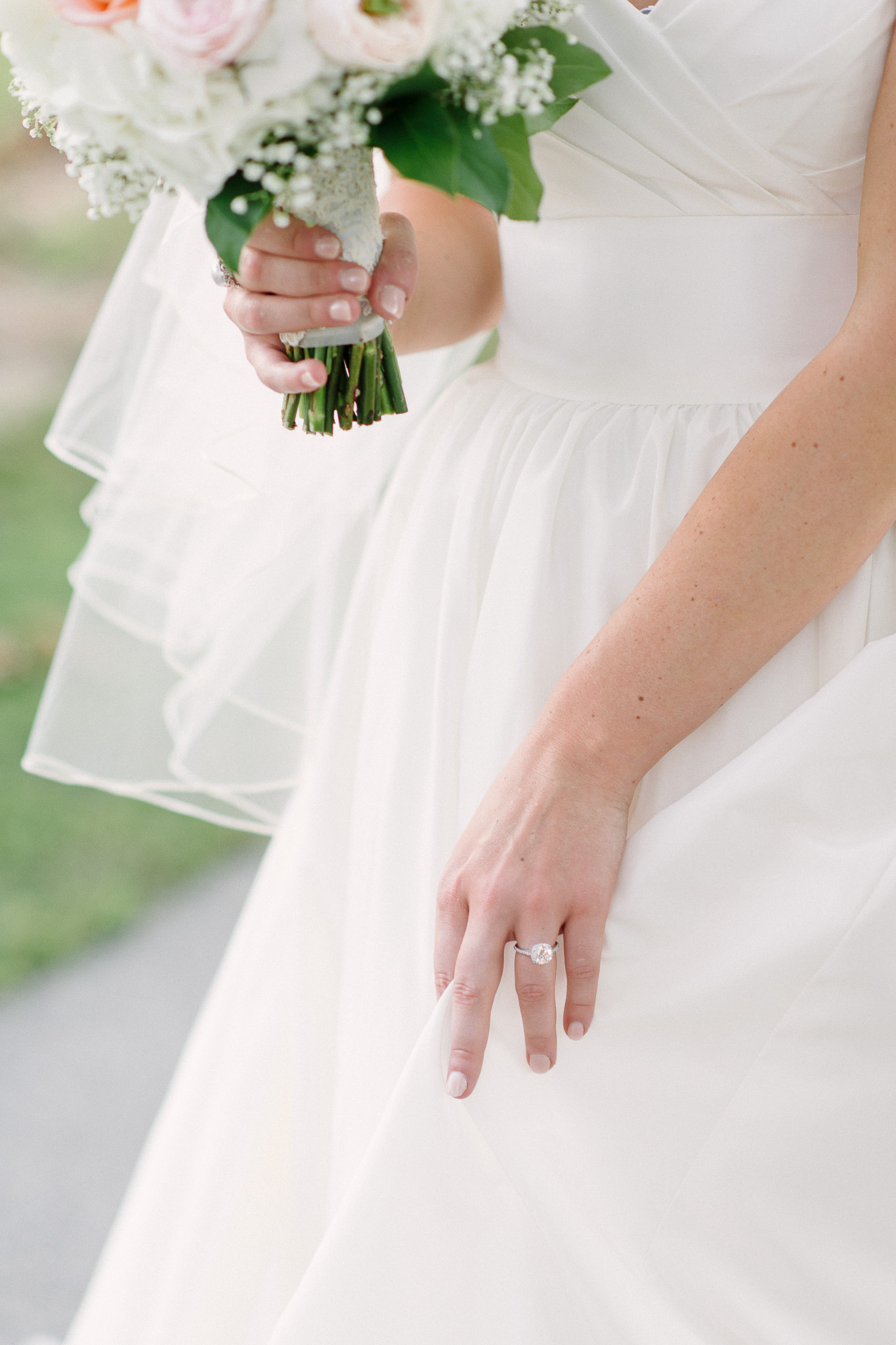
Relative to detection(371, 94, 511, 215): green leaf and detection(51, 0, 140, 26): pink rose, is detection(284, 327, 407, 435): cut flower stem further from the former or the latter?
detection(51, 0, 140, 26): pink rose

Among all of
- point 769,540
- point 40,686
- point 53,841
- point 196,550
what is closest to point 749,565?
point 769,540

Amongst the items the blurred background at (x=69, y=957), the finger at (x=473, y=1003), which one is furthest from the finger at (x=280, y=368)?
the blurred background at (x=69, y=957)

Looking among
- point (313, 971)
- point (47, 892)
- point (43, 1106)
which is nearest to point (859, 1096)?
point (313, 971)

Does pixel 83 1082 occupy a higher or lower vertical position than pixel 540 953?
lower

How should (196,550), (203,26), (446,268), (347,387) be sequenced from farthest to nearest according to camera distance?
(196,550), (446,268), (347,387), (203,26)

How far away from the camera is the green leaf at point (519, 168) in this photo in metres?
0.86

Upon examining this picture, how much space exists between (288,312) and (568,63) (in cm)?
30

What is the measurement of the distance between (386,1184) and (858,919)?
43 centimetres

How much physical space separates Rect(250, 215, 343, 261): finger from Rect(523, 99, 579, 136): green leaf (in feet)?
0.59

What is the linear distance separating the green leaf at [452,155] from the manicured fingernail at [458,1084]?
2.20 ft

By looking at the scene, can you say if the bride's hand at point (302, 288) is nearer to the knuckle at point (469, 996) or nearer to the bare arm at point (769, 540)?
the bare arm at point (769, 540)

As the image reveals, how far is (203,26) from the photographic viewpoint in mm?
711

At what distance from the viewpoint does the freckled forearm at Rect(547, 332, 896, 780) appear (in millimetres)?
884

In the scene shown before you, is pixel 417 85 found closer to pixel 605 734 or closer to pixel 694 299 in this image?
pixel 694 299
